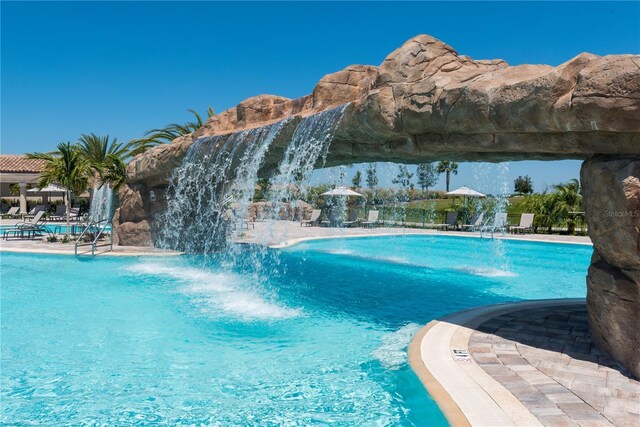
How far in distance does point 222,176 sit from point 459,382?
11850mm

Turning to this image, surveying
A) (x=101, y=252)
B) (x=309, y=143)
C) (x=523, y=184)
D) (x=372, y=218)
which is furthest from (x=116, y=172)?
(x=523, y=184)

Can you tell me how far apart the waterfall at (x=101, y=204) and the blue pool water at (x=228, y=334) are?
12.8 meters

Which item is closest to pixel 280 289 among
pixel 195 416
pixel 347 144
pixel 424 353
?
pixel 347 144

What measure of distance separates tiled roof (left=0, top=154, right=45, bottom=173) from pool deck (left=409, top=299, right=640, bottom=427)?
40.7 metres

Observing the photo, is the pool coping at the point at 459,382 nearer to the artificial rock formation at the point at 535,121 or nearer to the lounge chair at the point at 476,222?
the artificial rock formation at the point at 535,121

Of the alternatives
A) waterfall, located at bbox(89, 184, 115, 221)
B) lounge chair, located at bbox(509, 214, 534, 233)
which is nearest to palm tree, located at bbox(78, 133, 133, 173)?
waterfall, located at bbox(89, 184, 115, 221)

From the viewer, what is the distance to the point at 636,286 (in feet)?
16.9

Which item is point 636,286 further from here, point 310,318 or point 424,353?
point 310,318

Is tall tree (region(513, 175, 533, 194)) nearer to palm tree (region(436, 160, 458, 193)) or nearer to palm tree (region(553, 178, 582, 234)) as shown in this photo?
palm tree (region(436, 160, 458, 193))

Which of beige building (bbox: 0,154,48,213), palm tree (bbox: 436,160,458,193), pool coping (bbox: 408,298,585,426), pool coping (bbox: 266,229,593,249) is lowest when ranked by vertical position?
pool coping (bbox: 408,298,585,426)

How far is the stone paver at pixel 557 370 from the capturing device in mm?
4238

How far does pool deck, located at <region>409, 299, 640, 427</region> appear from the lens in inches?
166

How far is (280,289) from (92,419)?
688cm

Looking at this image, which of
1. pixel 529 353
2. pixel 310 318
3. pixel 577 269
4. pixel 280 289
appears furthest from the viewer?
pixel 577 269
